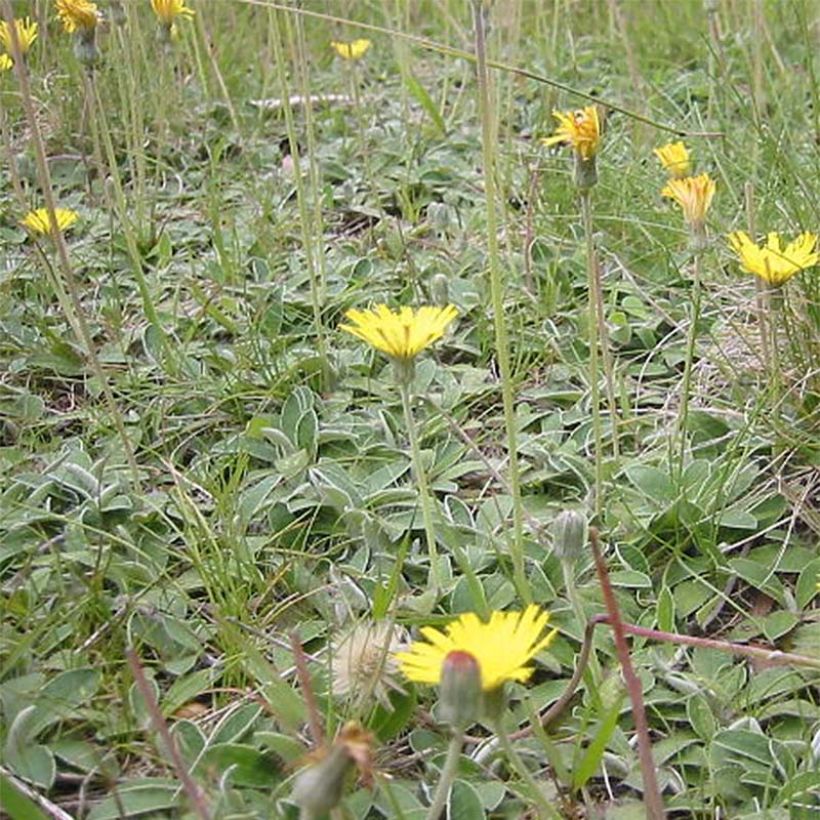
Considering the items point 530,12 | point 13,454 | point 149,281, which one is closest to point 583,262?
point 149,281

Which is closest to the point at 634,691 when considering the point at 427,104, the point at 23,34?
the point at 23,34

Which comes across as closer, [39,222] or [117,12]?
[39,222]

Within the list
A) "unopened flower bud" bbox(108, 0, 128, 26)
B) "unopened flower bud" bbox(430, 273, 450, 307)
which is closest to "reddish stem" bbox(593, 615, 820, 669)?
"unopened flower bud" bbox(430, 273, 450, 307)

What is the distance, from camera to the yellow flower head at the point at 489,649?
679 mm

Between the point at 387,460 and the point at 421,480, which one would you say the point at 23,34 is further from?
the point at 421,480

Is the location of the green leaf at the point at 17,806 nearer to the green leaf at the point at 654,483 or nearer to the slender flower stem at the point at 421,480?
the slender flower stem at the point at 421,480

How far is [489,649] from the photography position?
0.70 meters

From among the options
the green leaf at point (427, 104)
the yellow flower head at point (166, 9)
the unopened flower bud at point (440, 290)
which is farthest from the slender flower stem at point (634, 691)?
the green leaf at point (427, 104)

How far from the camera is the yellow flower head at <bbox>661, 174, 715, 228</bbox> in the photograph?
1170mm

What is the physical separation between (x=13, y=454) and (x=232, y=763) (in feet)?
1.82

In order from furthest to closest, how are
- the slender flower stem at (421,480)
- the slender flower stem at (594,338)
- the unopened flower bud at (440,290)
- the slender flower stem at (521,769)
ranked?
the unopened flower bud at (440,290), the slender flower stem at (594,338), the slender flower stem at (421,480), the slender flower stem at (521,769)

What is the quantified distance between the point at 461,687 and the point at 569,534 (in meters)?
0.28

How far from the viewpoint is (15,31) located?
994 mm

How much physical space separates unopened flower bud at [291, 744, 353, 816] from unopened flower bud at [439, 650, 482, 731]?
0.08 metres
